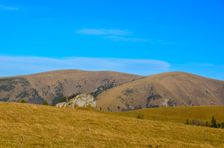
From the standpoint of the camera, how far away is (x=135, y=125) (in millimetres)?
54625

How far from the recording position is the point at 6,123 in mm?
48219

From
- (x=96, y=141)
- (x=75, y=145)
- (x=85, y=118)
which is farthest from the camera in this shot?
(x=85, y=118)

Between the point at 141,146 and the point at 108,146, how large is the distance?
3872 millimetres

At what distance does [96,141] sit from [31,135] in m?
7.57

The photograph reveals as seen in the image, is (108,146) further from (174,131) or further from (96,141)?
(174,131)

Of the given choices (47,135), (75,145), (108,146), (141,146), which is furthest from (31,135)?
(141,146)

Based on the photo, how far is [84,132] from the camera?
46031mm

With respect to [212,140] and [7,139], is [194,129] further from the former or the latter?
[7,139]

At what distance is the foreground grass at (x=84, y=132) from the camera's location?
128ft

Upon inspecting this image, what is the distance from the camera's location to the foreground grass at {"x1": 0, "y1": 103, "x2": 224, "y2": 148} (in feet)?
128

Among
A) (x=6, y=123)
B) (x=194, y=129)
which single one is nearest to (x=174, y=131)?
(x=194, y=129)

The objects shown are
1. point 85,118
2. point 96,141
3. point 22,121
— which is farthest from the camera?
point 85,118

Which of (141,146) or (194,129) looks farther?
(194,129)

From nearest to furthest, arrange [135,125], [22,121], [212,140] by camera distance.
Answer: [212,140] < [22,121] < [135,125]
